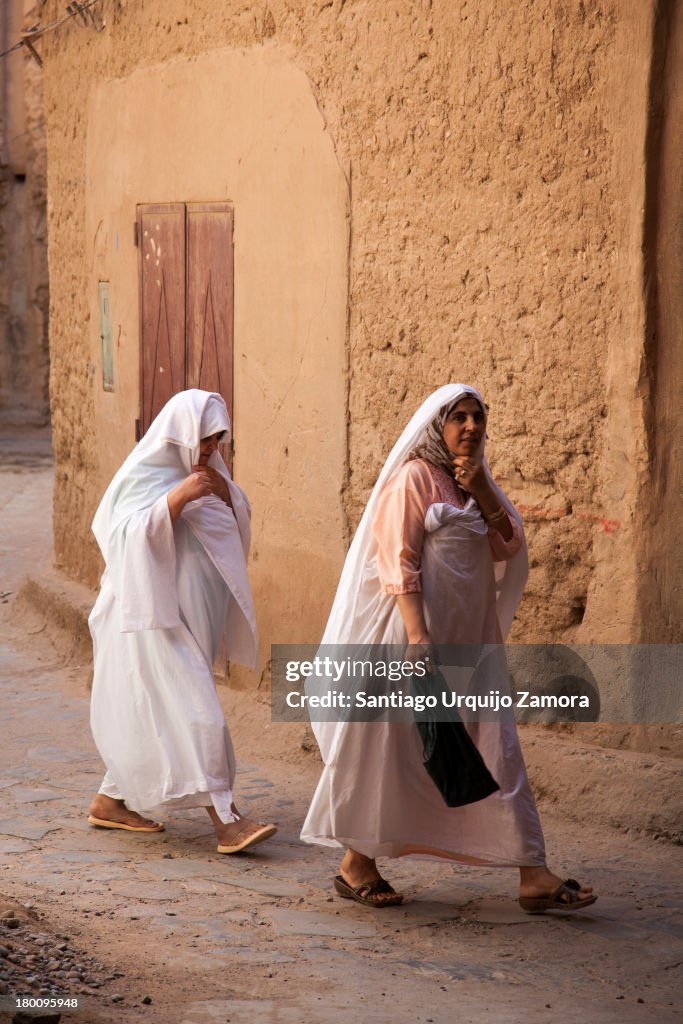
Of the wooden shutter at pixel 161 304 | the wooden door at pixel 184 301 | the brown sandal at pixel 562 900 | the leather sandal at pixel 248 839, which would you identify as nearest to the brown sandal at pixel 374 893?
the brown sandal at pixel 562 900

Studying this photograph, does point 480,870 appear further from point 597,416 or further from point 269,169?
point 269,169

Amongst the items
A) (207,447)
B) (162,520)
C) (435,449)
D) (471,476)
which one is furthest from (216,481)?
(471,476)

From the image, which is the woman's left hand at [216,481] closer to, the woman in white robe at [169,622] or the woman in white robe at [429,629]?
the woman in white robe at [169,622]

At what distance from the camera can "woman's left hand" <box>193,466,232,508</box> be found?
17.3 ft

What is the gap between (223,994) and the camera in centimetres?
381

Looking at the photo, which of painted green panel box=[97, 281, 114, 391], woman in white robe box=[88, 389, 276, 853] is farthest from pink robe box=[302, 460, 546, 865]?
painted green panel box=[97, 281, 114, 391]

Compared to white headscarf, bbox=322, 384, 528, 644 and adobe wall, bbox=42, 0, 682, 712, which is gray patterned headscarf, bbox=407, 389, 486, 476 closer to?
white headscarf, bbox=322, 384, 528, 644

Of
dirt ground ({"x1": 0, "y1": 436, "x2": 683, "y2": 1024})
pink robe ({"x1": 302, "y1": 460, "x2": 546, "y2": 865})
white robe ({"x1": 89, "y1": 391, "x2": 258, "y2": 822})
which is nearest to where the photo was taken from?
dirt ground ({"x1": 0, "y1": 436, "x2": 683, "y2": 1024})

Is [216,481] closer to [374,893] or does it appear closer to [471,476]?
[471,476]

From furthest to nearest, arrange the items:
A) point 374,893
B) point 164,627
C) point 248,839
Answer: point 164,627 < point 248,839 < point 374,893

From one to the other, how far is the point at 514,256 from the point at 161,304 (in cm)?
270

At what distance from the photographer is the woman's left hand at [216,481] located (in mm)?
5281

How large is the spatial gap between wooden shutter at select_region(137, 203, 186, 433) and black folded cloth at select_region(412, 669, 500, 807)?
3571 mm

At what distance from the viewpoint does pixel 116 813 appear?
215 inches
